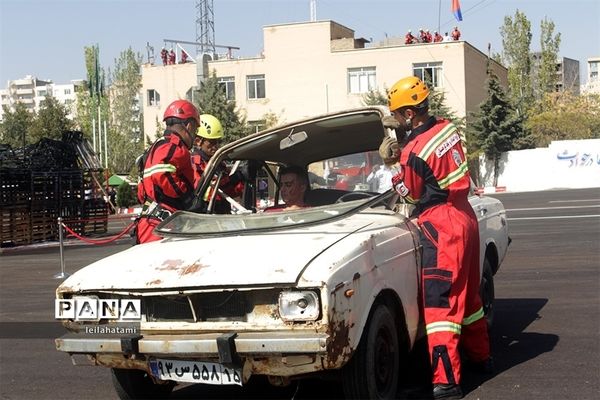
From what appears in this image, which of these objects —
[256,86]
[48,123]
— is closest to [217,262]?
[256,86]

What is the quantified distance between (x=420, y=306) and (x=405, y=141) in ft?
3.68

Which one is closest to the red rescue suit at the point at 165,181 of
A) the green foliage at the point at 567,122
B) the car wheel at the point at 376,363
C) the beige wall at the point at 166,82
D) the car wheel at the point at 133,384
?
the car wheel at the point at 133,384

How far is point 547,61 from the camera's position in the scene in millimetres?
65875

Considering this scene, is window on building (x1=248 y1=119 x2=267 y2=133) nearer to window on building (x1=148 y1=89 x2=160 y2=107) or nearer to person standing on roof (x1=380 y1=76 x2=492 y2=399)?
window on building (x1=148 y1=89 x2=160 y2=107)

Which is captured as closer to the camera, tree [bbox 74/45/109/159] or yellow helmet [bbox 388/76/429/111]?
yellow helmet [bbox 388/76/429/111]

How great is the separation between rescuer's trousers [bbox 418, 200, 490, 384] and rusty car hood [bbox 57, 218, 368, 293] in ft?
1.57

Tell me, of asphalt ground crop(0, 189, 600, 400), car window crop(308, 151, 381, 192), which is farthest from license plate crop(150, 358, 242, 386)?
car window crop(308, 151, 381, 192)

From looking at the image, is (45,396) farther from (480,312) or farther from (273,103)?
(273,103)

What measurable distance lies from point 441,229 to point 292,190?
1.68m

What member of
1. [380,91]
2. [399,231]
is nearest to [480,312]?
[399,231]

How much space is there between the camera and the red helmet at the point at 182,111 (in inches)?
264

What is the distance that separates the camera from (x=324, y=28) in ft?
166

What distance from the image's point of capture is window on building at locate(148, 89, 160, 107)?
189 feet

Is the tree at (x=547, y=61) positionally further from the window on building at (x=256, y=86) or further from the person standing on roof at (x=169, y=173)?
the person standing on roof at (x=169, y=173)
